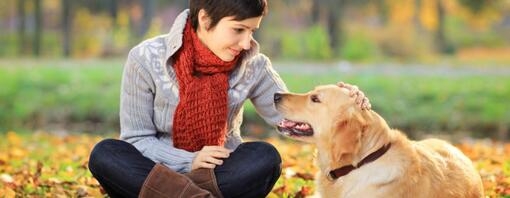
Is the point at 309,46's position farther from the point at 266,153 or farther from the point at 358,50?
the point at 266,153

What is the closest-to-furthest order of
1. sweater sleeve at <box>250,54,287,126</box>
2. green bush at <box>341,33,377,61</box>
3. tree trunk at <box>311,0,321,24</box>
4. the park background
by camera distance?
sweater sleeve at <box>250,54,287,126</box> < the park background < green bush at <box>341,33,377,61</box> < tree trunk at <box>311,0,321,24</box>

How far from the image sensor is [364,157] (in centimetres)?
398

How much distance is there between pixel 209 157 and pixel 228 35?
1.83 feet

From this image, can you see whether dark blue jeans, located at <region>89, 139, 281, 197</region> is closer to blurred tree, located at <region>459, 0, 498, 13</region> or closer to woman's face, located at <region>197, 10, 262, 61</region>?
woman's face, located at <region>197, 10, 262, 61</region>

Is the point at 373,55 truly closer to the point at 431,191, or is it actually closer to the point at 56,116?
the point at 56,116

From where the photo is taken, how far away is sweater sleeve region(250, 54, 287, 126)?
174 inches

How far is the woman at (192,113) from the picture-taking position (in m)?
4.04

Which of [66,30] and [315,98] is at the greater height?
[315,98]

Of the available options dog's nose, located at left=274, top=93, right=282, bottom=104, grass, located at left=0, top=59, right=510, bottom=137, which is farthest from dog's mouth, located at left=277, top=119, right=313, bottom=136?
grass, located at left=0, top=59, right=510, bottom=137

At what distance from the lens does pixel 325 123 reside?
4.11m

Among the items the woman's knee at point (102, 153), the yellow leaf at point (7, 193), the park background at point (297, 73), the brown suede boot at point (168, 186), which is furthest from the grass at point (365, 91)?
the brown suede boot at point (168, 186)

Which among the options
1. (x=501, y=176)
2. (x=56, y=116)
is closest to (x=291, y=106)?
(x=501, y=176)

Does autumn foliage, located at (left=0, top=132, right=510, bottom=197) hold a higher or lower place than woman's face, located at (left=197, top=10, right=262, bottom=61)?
lower

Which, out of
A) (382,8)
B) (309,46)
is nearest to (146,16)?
(309,46)
